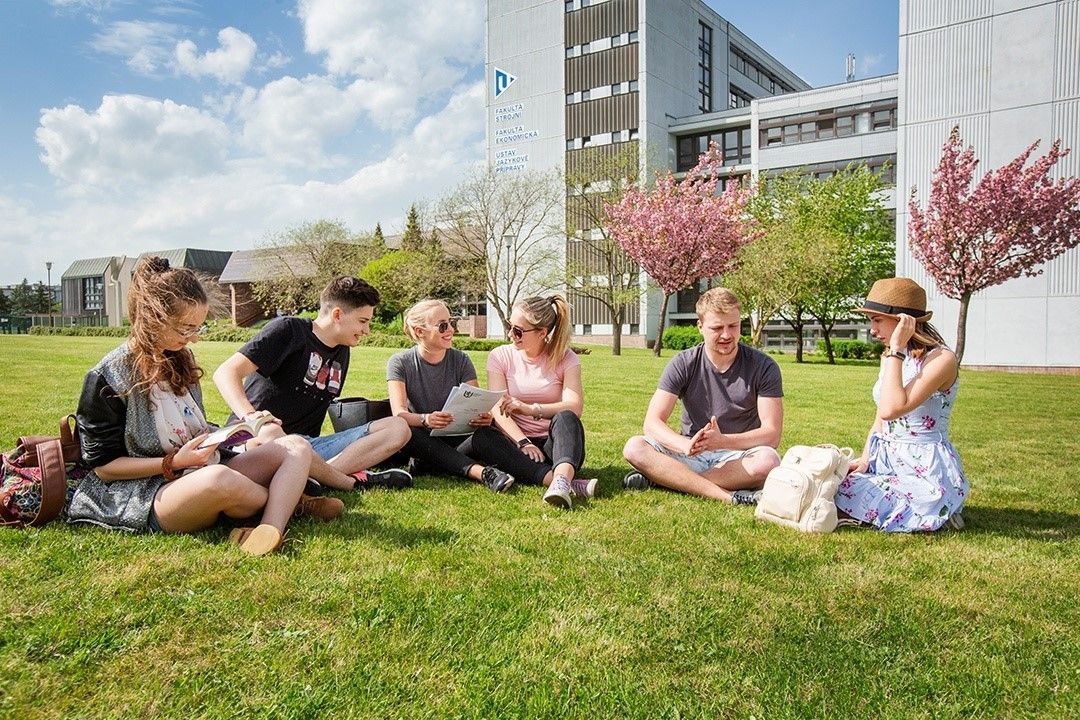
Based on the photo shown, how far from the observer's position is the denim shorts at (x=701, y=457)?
4.84 metres

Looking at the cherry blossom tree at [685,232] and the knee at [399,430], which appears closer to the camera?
the knee at [399,430]

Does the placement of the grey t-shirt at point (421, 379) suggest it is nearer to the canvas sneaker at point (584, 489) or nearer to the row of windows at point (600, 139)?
the canvas sneaker at point (584, 489)

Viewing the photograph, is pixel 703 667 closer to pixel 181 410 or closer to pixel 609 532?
pixel 609 532

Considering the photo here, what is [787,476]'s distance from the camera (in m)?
4.02

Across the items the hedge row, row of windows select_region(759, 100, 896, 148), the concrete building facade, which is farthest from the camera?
row of windows select_region(759, 100, 896, 148)

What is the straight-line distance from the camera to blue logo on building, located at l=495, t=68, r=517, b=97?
4194 centimetres

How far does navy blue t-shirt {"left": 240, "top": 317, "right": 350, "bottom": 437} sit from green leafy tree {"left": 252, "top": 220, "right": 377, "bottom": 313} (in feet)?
132

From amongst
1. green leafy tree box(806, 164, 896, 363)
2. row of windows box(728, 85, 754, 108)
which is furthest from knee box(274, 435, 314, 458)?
row of windows box(728, 85, 754, 108)

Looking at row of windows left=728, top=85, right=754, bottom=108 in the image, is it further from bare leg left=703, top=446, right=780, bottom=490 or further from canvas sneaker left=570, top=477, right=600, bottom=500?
canvas sneaker left=570, top=477, right=600, bottom=500

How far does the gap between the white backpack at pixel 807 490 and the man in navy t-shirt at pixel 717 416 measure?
0.57 meters

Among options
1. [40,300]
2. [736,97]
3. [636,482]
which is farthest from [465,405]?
[40,300]

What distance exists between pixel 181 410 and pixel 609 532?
220cm

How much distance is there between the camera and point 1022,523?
436 cm

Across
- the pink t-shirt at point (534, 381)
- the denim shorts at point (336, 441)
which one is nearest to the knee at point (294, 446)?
the denim shorts at point (336, 441)
